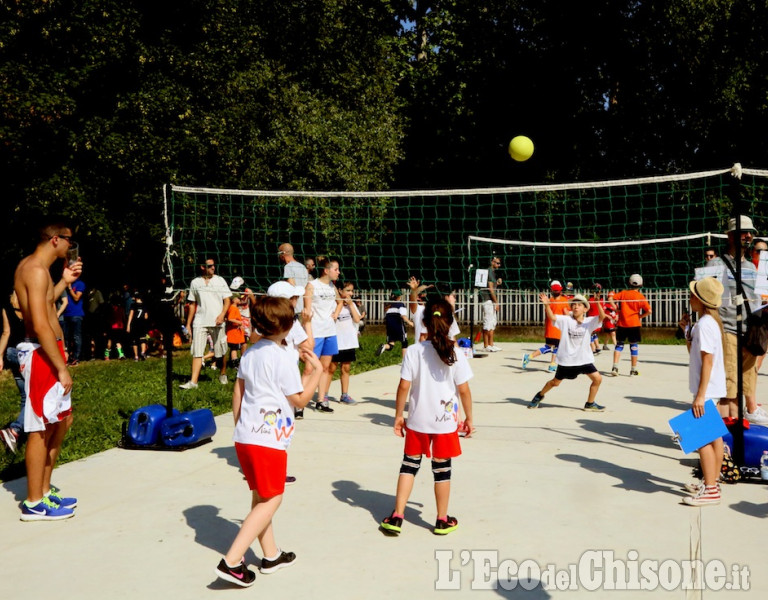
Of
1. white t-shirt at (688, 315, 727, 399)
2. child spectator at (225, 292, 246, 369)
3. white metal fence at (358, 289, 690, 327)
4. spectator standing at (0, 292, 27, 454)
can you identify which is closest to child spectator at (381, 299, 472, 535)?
white t-shirt at (688, 315, 727, 399)

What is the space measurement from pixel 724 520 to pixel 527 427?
3.38m

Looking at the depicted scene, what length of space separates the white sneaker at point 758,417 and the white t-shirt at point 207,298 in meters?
6.84

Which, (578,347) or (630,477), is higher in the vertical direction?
(578,347)

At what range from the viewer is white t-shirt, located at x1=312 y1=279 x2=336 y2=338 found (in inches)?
369

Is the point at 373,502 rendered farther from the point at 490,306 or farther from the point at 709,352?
the point at 490,306

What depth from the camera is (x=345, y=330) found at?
1036 centimetres

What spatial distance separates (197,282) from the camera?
1155 cm

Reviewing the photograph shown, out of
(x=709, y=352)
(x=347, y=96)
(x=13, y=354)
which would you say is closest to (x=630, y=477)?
(x=709, y=352)

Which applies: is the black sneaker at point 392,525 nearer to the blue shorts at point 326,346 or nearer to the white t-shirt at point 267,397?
the white t-shirt at point 267,397

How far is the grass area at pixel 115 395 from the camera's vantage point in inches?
310

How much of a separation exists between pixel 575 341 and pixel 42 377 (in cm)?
623

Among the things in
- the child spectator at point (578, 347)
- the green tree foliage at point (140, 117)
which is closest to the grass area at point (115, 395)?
the green tree foliage at point (140, 117)

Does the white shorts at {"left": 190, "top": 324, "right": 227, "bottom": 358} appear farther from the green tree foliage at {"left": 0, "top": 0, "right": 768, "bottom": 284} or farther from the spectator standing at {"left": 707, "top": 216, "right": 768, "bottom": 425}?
the spectator standing at {"left": 707, "top": 216, "right": 768, "bottom": 425}

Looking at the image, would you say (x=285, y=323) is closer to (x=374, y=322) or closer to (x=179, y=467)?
(x=179, y=467)
